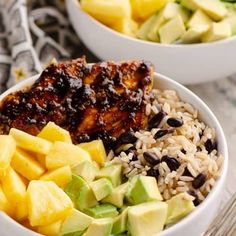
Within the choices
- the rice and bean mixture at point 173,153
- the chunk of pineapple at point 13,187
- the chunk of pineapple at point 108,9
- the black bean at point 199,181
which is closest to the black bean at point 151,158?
the rice and bean mixture at point 173,153

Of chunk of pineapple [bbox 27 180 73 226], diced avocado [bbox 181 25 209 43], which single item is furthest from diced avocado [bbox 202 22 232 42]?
chunk of pineapple [bbox 27 180 73 226]

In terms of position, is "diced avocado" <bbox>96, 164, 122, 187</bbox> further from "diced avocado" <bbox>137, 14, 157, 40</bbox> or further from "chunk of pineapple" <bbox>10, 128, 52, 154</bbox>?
"diced avocado" <bbox>137, 14, 157, 40</bbox>

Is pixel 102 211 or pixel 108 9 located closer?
pixel 102 211

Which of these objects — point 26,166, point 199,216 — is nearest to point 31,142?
point 26,166

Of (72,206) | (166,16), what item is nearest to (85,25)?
(166,16)

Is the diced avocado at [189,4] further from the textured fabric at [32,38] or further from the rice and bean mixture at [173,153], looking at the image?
the rice and bean mixture at [173,153]

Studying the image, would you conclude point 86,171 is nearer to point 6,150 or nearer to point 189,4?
point 6,150
